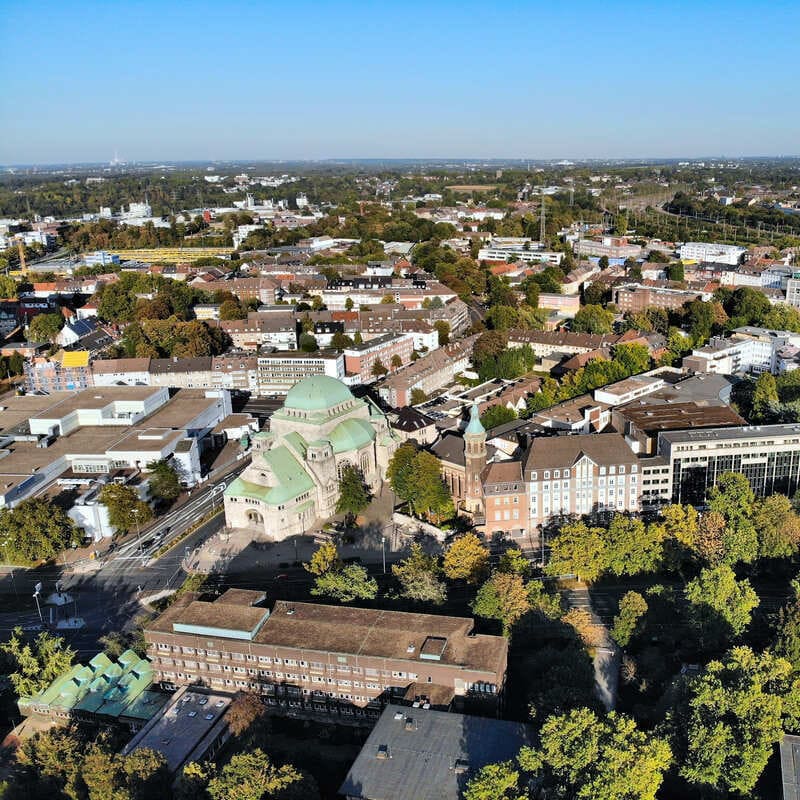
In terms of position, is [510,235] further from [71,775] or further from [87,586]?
[71,775]

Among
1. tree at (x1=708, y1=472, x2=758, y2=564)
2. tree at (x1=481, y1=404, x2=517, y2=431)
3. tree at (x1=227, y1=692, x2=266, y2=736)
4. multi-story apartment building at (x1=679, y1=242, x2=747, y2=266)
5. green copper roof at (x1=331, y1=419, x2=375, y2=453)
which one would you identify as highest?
multi-story apartment building at (x1=679, y1=242, x2=747, y2=266)

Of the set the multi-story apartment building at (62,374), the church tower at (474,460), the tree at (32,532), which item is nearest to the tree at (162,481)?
the tree at (32,532)

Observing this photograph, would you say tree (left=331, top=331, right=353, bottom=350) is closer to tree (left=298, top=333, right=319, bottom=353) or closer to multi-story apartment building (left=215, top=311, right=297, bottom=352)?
tree (left=298, top=333, right=319, bottom=353)

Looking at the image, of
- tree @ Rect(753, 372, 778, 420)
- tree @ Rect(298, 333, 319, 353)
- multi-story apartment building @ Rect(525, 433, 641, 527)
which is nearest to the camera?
multi-story apartment building @ Rect(525, 433, 641, 527)

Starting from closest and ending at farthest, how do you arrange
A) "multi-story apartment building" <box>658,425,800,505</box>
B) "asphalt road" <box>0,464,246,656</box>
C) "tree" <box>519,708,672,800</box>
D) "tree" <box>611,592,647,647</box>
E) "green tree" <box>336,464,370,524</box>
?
"tree" <box>519,708,672,800</box> → "tree" <box>611,592,647,647</box> → "asphalt road" <box>0,464,246,656</box> → "multi-story apartment building" <box>658,425,800,505</box> → "green tree" <box>336,464,370,524</box>

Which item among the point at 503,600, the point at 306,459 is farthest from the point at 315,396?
the point at 503,600

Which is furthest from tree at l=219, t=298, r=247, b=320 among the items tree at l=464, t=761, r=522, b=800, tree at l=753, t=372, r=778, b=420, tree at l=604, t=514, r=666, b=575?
tree at l=464, t=761, r=522, b=800

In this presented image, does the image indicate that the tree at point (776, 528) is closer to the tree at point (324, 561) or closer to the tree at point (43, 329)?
the tree at point (324, 561)

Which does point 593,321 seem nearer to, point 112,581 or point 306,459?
point 306,459
